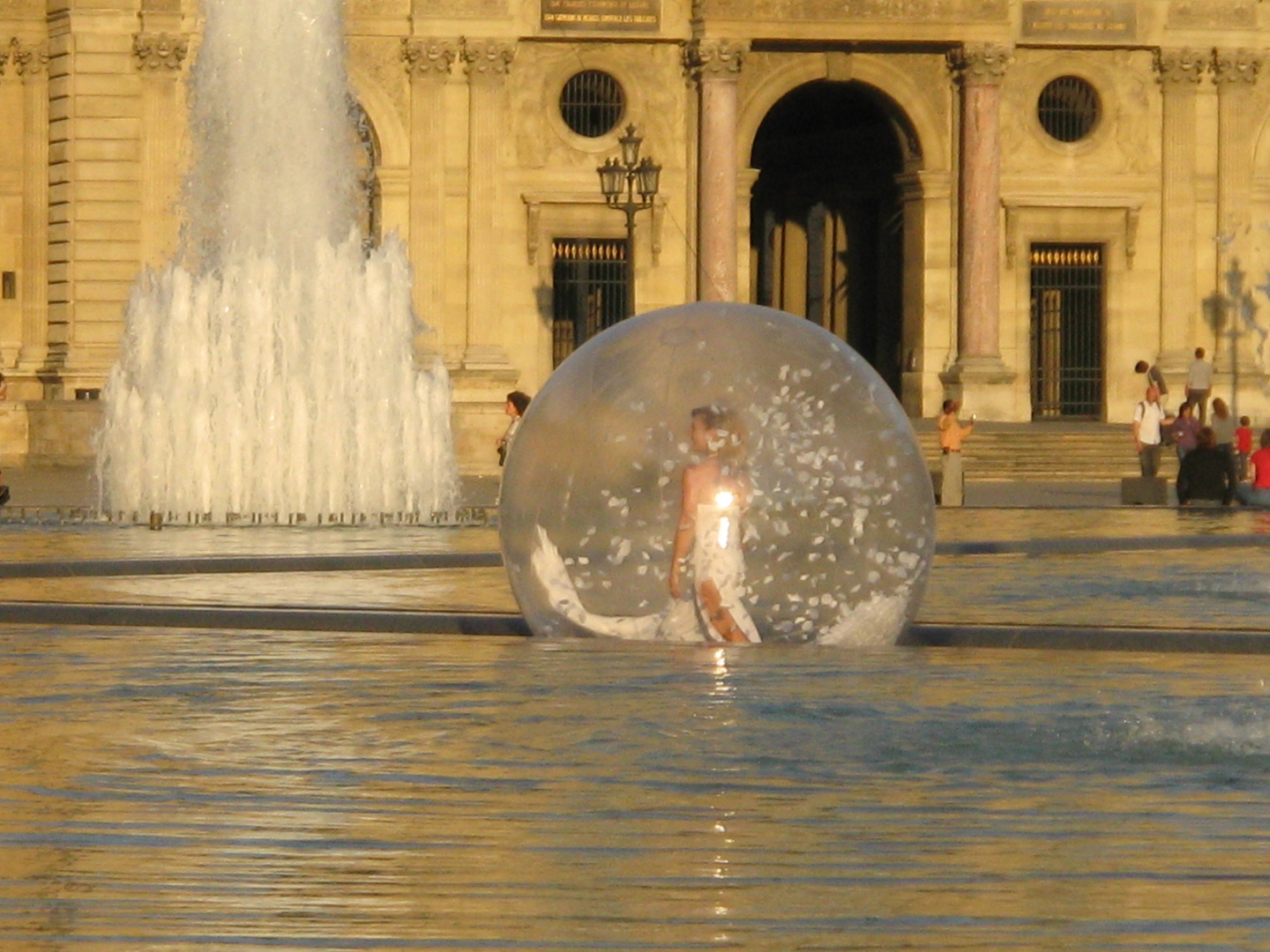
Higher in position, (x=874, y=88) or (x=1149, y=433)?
(x=874, y=88)

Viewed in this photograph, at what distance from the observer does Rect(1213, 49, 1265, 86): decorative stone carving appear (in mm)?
43562

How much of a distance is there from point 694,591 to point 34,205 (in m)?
31.4

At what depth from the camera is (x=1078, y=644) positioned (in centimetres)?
1351

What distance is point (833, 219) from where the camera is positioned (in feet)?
157

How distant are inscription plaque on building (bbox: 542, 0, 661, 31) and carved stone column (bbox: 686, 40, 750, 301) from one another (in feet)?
3.35

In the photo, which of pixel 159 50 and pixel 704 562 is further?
pixel 159 50

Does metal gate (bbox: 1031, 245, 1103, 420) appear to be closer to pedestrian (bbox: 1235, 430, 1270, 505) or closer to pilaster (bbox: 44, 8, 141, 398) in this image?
pilaster (bbox: 44, 8, 141, 398)

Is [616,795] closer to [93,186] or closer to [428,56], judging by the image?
[93,186]

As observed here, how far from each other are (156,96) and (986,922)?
35.6 metres

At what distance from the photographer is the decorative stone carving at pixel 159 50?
41031mm

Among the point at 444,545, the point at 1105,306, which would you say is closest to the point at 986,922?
the point at 444,545

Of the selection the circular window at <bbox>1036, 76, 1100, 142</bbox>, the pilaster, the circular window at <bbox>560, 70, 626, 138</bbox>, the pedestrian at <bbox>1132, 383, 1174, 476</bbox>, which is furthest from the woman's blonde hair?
the circular window at <bbox>1036, 76, 1100, 142</bbox>

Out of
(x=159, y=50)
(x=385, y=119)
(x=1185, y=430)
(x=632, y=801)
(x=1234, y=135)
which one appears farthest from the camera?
(x=1234, y=135)

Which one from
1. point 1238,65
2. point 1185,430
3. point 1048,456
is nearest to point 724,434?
point 1185,430
